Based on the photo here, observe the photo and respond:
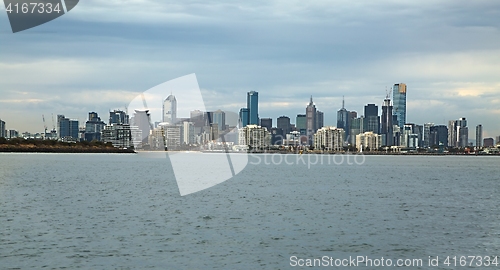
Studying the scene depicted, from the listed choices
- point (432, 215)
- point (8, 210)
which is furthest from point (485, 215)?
point (8, 210)

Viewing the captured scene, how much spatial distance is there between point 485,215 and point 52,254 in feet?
122

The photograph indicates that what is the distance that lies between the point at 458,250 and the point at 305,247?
8948 millimetres

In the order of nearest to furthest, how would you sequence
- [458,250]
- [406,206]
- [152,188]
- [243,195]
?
[458,250], [406,206], [243,195], [152,188]

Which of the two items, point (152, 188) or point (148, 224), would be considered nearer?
point (148, 224)

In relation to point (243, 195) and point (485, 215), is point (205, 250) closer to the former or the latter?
point (485, 215)

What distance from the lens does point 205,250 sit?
34656 mm

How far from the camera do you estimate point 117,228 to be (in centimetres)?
4244

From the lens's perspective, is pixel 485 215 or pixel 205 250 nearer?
pixel 205 250

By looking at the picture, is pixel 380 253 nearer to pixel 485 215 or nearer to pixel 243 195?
pixel 485 215

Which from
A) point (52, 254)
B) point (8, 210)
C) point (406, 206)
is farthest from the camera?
point (406, 206)

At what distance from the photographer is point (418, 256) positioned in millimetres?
33969

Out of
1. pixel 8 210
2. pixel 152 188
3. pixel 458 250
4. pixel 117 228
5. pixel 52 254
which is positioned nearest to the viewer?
pixel 52 254

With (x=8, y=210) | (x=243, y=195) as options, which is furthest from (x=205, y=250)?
(x=243, y=195)

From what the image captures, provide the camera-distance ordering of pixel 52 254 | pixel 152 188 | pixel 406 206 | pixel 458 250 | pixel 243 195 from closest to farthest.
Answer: pixel 52 254, pixel 458 250, pixel 406 206, pixel 243 195, pixel 152 188
